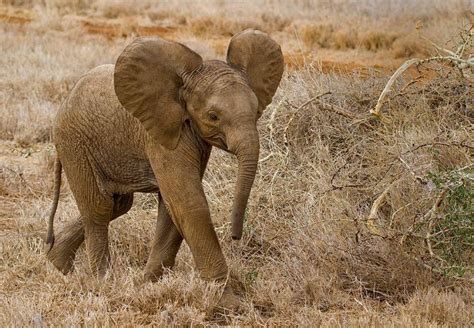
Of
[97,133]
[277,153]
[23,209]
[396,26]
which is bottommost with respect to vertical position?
[396,26]

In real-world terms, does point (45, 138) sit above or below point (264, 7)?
above

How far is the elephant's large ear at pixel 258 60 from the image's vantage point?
5.01m

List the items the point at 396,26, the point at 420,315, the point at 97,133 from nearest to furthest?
the point at 420,315 < the point at 97,133 < the point at 396,26

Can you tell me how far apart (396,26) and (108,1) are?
29.3ft

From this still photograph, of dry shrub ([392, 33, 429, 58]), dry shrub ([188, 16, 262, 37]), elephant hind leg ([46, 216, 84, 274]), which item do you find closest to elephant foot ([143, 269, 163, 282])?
elephant hind leg ([46, 216, 84, 274])

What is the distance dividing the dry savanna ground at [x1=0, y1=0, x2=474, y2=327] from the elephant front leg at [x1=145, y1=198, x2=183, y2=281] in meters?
0.12

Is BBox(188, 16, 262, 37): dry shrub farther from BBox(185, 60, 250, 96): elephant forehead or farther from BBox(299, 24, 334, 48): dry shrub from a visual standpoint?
BBox(185, 60, 250, 96): elephant forehead

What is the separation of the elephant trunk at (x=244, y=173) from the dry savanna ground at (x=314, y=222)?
2.02ft

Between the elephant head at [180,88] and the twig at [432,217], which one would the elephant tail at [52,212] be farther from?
the twig at [432,217]

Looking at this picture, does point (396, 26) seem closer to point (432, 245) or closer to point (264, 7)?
point (264, 7)

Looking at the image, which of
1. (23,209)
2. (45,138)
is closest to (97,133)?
(23,209)

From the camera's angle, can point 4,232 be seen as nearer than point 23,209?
Yes

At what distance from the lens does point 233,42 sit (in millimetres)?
5012

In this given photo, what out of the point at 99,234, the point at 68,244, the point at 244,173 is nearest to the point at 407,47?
the point at 68,244
